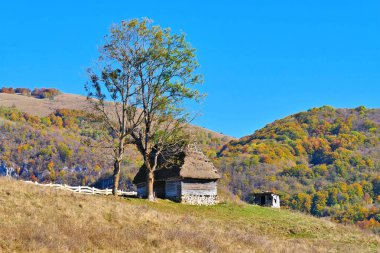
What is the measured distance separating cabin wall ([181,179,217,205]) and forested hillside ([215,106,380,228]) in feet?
202

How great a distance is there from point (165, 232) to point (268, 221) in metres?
17.6

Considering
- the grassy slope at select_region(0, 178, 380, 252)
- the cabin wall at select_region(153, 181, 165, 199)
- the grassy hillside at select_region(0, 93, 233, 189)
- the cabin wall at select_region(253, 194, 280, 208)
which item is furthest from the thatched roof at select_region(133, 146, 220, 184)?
the grassy hillside at select_region(0, 93, 233, 189)

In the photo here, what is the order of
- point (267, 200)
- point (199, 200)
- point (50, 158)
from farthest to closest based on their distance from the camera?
point (50, 158), point (267, 200), point (199, 200)

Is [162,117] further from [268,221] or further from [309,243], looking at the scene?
[309,243]

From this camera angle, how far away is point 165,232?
25047 millimetres

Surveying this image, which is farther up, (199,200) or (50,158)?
(50,158)

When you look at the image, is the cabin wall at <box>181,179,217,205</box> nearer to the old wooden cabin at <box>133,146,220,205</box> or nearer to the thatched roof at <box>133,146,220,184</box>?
the old wooden cabin at <box>133,146,220,205</box>

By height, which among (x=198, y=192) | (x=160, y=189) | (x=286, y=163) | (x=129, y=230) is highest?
(x=286, y=163)

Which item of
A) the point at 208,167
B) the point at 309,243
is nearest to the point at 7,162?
the point at 208,167

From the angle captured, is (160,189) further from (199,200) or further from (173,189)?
(199,200)

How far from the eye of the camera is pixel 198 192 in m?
48.9

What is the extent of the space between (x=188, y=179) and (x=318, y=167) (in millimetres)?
119385

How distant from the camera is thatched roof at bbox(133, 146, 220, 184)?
48.2 meters

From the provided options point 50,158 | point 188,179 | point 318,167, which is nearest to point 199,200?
point 188,179
